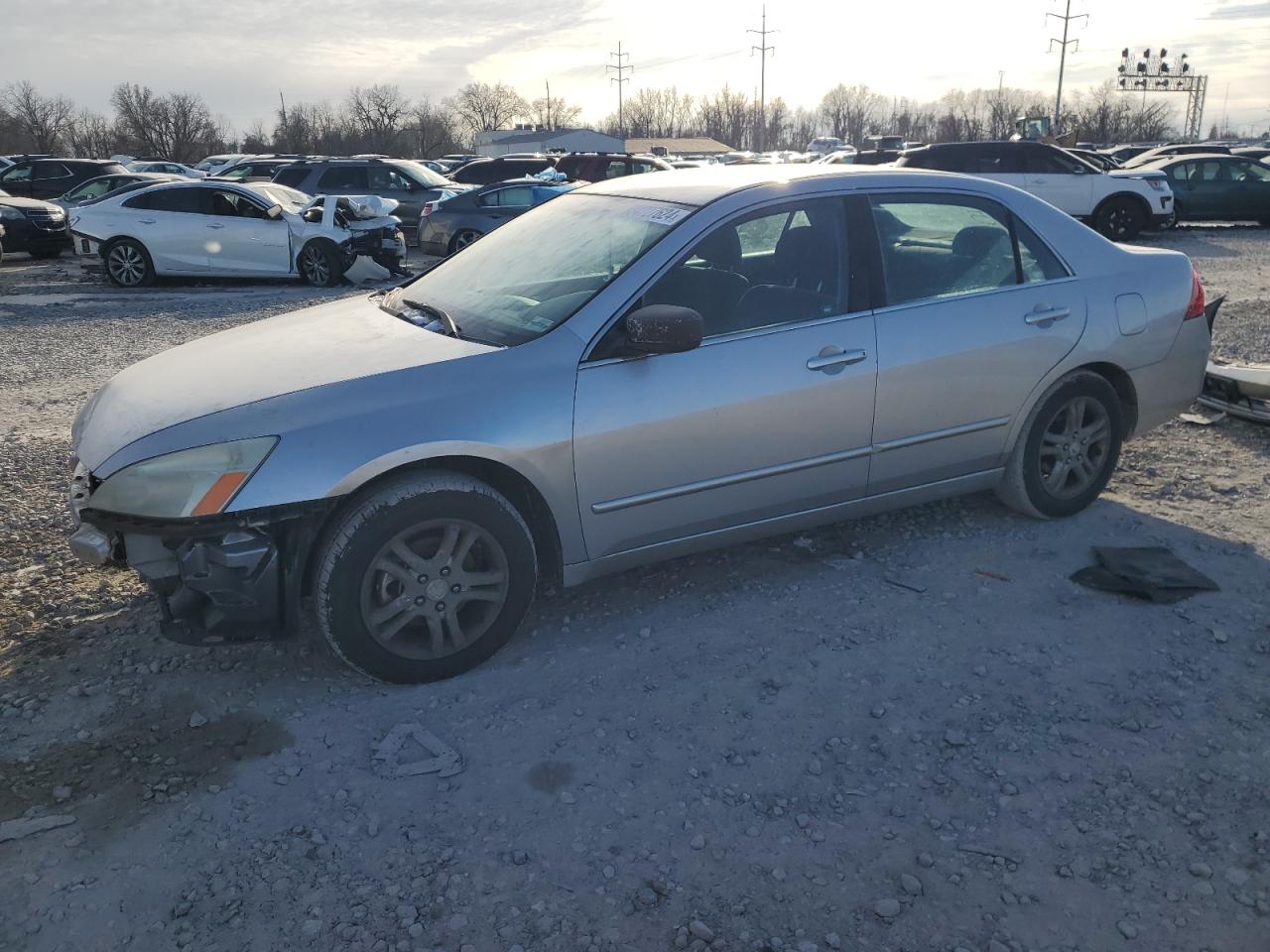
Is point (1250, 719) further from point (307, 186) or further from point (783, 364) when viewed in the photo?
point (307, 186)

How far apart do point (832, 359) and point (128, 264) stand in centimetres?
1323

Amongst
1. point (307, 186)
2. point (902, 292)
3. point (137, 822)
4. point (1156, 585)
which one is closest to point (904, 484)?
point (902, 292)

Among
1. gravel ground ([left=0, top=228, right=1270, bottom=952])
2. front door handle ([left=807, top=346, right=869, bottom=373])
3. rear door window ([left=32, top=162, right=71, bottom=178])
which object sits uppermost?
rear door window ([left=32, top=162, right=71, bottom=178])

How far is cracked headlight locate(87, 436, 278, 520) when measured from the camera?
3156 millimetres

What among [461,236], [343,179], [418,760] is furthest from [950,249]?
[343,179]

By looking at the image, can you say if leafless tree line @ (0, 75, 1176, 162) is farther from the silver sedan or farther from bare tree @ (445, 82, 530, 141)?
the silver sedan

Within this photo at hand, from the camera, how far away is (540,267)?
13.7ft

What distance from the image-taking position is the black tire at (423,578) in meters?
3.30

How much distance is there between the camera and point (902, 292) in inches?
166

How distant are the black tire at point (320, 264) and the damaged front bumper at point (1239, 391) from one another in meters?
11.4

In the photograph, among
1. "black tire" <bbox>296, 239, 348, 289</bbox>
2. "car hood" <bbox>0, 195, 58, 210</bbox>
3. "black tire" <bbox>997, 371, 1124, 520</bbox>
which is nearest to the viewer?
"black tire" <bbox>997, 371, 1124, 520</bbox>

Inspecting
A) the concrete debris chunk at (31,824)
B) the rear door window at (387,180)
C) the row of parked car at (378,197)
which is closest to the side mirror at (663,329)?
the concrete debris chunk at (31,824)

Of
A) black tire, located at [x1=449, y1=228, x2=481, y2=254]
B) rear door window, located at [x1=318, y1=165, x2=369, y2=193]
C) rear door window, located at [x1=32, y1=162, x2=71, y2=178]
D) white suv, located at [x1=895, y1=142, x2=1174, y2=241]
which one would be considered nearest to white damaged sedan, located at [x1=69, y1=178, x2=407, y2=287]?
black tire, located at [x1=449, y1=228, x2=481, y2=254]

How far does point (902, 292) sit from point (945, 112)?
125 metres
